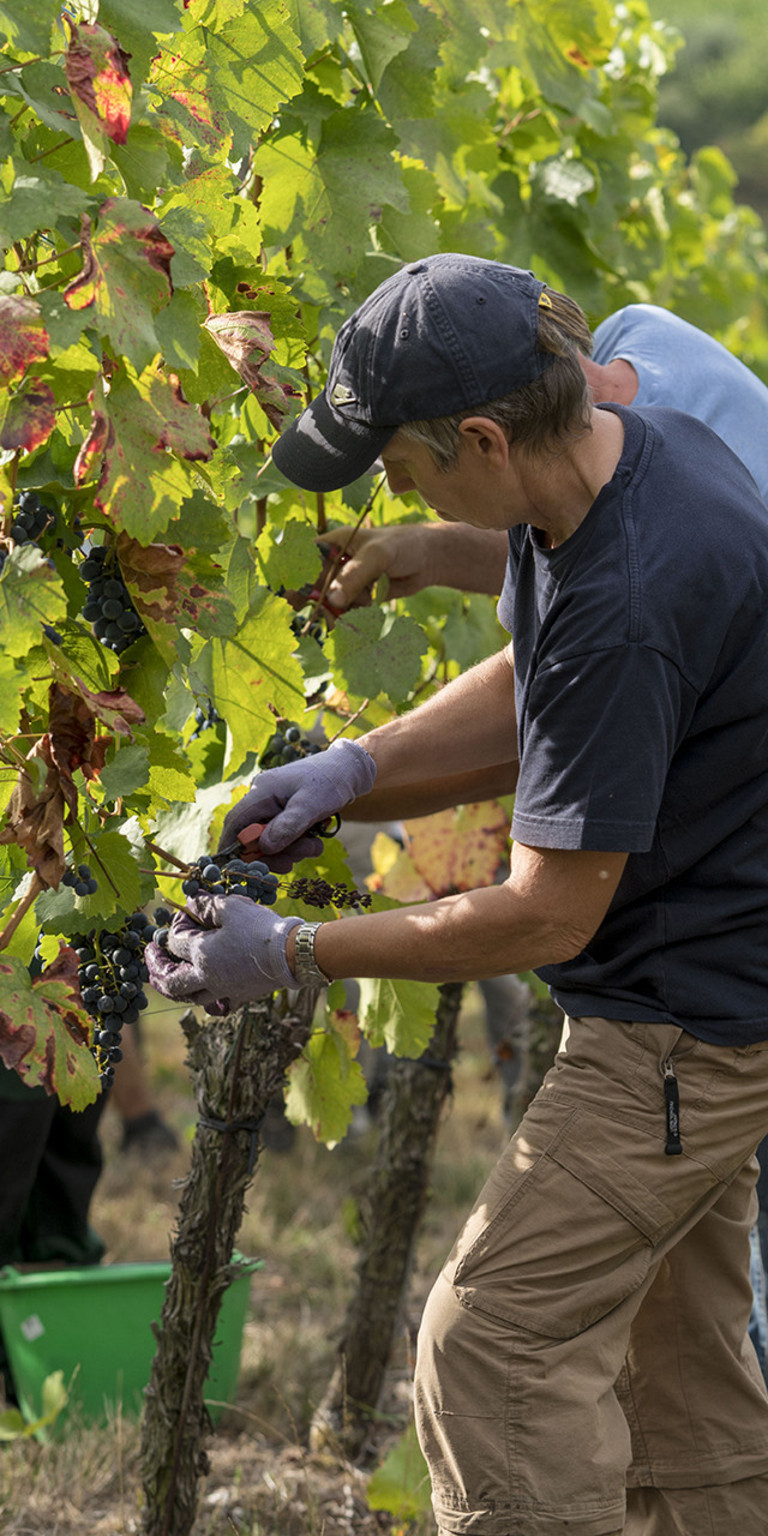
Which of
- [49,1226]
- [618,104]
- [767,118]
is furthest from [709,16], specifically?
[49,1226]

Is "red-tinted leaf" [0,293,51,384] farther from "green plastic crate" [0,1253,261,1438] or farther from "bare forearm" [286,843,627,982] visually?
"green plastic crate" [0,1253,261,1438]

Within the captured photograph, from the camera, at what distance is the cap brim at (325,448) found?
1.62m

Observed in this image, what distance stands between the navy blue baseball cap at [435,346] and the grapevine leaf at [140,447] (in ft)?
0.98

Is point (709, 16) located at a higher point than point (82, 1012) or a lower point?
higher

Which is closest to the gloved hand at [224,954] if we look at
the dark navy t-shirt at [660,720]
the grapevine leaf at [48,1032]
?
the grapevine leaf at [48,1032]

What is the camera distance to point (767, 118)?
2470cm

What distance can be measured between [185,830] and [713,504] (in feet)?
2.69

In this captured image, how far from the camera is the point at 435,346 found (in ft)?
4.91

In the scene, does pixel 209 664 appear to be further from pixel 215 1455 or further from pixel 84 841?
pixel 215 1455

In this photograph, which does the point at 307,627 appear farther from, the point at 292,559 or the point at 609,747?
the point at 609,747

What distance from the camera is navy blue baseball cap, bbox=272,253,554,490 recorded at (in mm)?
1494

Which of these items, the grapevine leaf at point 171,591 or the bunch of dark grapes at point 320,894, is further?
the bunch of dark grapes at point 320,894

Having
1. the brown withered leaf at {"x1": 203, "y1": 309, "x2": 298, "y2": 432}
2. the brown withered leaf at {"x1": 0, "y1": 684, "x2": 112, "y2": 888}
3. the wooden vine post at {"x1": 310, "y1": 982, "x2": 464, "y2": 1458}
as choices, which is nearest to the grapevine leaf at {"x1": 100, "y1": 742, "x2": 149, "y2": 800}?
the brown withered leaf at {"x1": 0, "y1": 684, "x2": 112, "y2": 888}

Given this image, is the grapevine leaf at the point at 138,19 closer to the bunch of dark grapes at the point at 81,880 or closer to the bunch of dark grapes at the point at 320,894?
the bunch of dark grapes at the point at 81,880
